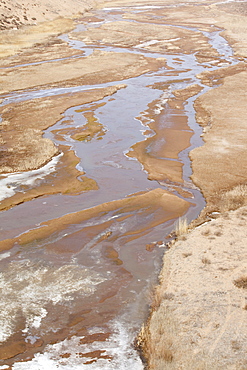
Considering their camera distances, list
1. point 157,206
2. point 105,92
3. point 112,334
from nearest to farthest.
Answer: point 112,334
point 157,206
point 105,92

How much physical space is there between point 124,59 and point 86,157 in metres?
26.7

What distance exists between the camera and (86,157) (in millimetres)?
19688

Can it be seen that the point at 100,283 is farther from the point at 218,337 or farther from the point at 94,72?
the point at 94,72

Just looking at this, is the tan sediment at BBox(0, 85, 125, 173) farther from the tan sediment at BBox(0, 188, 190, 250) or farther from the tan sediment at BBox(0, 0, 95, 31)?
the tan sediment at BBox(0, 0, 95, 31)

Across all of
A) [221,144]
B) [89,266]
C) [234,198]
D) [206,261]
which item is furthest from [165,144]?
[89,266]

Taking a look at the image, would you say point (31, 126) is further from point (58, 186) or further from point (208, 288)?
point (208, 288)

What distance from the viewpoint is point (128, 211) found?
14.5 meters

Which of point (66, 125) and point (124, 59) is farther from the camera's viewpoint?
point (124, 59)

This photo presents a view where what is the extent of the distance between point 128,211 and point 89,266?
3.62 m

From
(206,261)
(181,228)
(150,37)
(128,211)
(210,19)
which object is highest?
(210,19)

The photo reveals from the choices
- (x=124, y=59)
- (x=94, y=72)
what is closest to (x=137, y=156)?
(x=94, y=72)

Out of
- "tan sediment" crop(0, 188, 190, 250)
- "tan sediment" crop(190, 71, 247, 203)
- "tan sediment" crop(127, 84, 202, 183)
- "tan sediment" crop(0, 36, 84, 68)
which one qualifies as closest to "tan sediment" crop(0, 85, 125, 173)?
"tan sediment" crop(127, 84, 202, 183)

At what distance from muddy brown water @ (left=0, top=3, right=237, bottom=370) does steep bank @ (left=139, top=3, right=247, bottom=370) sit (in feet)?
1.56

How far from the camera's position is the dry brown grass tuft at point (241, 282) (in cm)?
988
